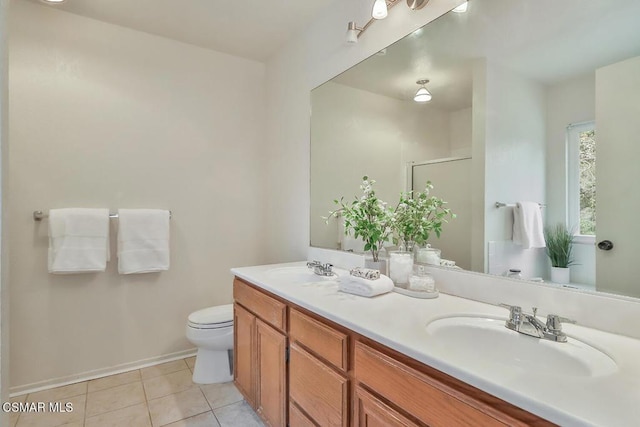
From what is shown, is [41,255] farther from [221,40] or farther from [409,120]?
[409,120]

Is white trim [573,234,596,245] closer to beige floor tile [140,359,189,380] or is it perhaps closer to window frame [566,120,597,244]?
window frame [566,120,597,244]

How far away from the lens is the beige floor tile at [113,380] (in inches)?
82.9

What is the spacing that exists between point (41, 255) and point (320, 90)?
85.9 inches

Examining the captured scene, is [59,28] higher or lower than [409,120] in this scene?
higher

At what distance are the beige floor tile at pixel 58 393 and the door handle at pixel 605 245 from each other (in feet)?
9.33

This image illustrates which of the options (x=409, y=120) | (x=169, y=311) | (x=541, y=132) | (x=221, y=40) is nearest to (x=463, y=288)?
(x=541, y=132)

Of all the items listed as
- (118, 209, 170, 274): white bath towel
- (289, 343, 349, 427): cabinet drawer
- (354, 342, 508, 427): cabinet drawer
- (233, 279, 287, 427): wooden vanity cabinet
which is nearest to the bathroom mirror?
(354, 342, 508, 427): cabinet drawer

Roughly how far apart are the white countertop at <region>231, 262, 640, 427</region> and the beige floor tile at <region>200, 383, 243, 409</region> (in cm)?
100

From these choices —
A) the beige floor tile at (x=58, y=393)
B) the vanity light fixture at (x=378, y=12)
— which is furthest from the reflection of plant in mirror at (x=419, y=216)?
the beige floor tile at (x=58, y=393)

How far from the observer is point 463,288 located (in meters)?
1.31

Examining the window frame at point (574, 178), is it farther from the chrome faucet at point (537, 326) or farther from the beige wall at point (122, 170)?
the beige wall at point (122, 170)

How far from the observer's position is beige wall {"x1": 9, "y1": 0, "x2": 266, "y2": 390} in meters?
2.04

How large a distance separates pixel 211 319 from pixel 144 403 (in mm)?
595

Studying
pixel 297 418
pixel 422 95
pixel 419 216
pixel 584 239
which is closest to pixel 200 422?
pixel 297 418
